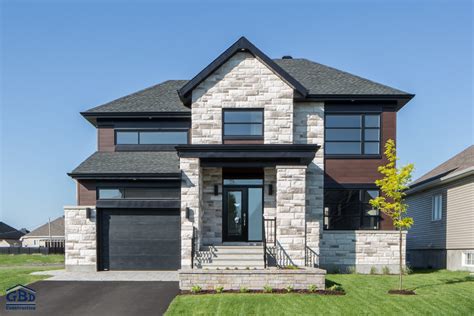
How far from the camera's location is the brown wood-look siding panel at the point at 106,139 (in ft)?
65.1

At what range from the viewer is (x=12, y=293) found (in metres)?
13.4

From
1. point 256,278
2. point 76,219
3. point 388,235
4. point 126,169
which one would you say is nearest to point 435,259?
point 388,235

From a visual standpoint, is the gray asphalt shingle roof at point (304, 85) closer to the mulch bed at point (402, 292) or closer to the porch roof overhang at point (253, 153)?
the porch roof overhang at point (253, 153)

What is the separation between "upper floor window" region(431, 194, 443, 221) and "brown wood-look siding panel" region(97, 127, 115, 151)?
15245mm

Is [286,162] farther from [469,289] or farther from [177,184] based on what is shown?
[469,289]

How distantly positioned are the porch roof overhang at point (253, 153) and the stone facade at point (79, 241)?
528 centimetres

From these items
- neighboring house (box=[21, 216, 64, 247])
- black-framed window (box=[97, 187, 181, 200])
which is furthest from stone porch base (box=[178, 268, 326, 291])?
neighboring house (box=[21, 216, 64, 247])

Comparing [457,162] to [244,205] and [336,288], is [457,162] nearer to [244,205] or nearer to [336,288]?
[244,205]

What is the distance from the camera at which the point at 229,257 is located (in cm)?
1568

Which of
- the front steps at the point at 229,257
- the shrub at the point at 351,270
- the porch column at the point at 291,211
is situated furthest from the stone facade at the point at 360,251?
the front steps at the point at 229,257

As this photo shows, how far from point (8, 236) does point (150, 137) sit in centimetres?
5533

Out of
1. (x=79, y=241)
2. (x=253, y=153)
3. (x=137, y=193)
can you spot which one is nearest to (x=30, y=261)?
(x=79, y=241)

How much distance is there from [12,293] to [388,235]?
1330 cm

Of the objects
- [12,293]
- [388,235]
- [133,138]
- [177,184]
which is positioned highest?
[133,138]
